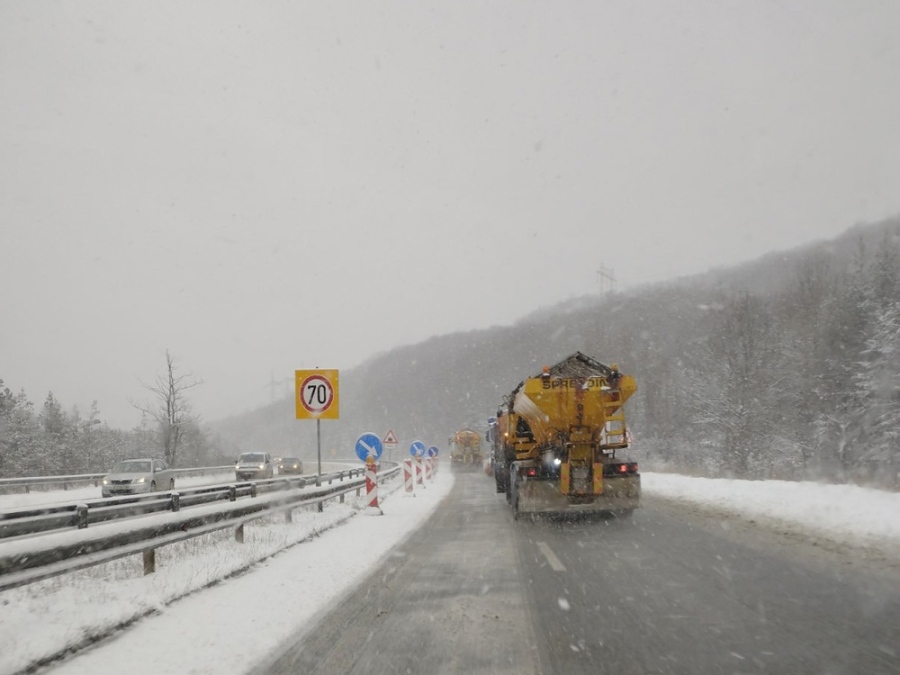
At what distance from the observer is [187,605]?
20.5 feet

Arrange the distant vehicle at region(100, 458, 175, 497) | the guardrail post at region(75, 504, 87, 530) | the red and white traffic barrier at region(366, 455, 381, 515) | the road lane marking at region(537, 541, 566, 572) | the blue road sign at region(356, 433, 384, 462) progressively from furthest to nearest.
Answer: the distant vehicle at region(100, 458, 175, 497), the blue road sign at region(356, 433, 384, 462), the red and white traffic barrier at region(366, 455, 381, 515), the road lane marking at region(537, 541, 566, 572), the guardrail post at region(75, 504, 87, 530)

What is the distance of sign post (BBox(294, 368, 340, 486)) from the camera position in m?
13.8

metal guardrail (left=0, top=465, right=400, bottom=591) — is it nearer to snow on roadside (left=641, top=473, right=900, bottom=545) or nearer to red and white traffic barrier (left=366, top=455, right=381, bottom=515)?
red and white traffic barrier (left=366, top=455, right=381, bottom=515)

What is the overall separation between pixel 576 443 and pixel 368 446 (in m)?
6.06

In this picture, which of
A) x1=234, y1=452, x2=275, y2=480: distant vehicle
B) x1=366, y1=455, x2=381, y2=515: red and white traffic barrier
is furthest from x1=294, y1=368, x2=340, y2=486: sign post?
x1=234, y1=452, x2=275, y2=480: distant vehicle

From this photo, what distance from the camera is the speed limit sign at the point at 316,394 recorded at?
13829mm

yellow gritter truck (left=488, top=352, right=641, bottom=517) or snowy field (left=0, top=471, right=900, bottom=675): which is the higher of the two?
yellow gritter truck (left=488, top=352, right=641, bottom=517)

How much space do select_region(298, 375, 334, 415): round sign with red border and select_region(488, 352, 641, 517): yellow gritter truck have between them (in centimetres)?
438

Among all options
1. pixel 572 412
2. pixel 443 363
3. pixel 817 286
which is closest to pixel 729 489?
pixel 572 412

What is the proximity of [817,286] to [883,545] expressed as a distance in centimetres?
4378

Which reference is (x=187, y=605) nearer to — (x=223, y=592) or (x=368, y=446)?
(x=223, y=592)

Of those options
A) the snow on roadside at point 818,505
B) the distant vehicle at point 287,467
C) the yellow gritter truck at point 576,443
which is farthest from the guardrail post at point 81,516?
the distant vehicle at point 287,467

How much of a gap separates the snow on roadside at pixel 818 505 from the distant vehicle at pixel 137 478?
17.9m

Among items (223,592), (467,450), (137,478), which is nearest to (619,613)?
(223,592)
